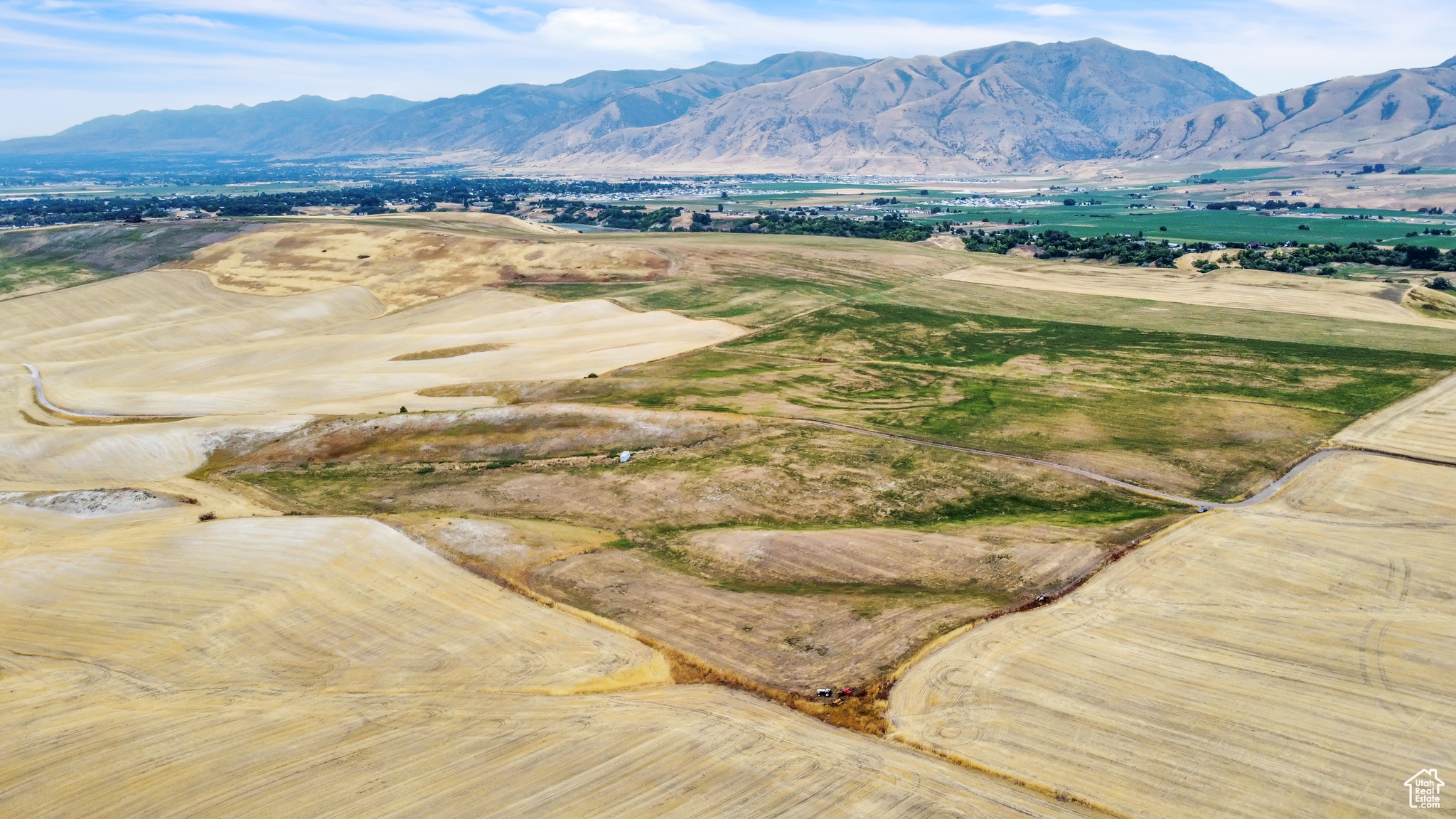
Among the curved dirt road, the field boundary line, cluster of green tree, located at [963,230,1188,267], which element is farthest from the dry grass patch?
cluster of green tree, located at [963,230,1188,267]

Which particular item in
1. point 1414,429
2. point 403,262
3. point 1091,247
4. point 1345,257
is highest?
point 1091,247

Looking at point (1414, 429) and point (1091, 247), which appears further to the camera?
point (1091, 247)

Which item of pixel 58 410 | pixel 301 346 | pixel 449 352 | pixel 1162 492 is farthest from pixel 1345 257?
pixel 58 410

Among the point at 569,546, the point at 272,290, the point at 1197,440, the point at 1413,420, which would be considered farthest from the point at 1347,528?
the point at 272,290

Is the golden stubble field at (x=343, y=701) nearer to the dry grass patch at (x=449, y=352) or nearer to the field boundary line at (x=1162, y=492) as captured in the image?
the field boundary line at (x=1162, y=492)

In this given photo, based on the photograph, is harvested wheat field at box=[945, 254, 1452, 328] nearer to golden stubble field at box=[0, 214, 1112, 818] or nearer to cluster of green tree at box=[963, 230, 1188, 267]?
cluster of green tree at box=[963, 230, 1188, 267]

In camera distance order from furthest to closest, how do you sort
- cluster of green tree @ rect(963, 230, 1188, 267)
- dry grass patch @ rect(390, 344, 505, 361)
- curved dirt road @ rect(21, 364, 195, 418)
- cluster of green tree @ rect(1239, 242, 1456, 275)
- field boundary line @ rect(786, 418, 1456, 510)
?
cluster of green tree @ rect(963, 230, 1188, 267) → cluster of green tree @ rect(1239, 242, 1456, 275) → dry grass patch @ rect(390, 344, 505, 361) → curved dirt road @ rect(21, 364, 195, 418) → field boundary line @ rect(786, 418, 1456, 510)

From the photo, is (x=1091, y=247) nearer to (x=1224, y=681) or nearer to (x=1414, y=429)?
(x=1414, y=429)
